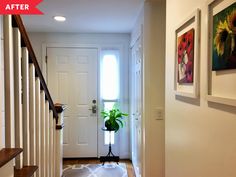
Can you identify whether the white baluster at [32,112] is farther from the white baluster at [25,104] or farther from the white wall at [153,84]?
the white wall at [153,84]

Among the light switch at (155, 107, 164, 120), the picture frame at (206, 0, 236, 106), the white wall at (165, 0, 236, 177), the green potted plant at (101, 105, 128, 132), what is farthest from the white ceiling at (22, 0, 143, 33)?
the picture frame at (206, 0, 236, 106)

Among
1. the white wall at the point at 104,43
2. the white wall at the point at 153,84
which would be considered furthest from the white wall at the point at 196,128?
the white wall at the point at 104,43

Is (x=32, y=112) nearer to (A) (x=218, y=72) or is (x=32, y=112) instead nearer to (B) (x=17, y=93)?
(B) (x=17, y=93)

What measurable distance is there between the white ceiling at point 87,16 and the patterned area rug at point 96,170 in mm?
2317

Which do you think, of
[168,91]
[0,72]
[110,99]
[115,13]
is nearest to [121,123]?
[110,99]

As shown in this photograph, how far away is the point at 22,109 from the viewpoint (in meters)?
1.45

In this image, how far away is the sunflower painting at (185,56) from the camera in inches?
48.7

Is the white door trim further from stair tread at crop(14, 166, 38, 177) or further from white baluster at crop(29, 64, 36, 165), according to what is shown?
stair tread at crop(14, 166, 38, 177)

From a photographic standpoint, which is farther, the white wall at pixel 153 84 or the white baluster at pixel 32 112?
the white wall at pixel 153 84

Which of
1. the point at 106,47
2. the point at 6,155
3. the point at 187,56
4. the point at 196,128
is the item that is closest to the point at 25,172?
the point at 6,155

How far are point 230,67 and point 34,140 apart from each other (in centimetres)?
129

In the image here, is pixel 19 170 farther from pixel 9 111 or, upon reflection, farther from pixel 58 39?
pixel 58 39

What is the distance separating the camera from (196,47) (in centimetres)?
115

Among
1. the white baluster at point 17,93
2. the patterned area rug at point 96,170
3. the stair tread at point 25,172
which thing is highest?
the white baluster at point 17,93
